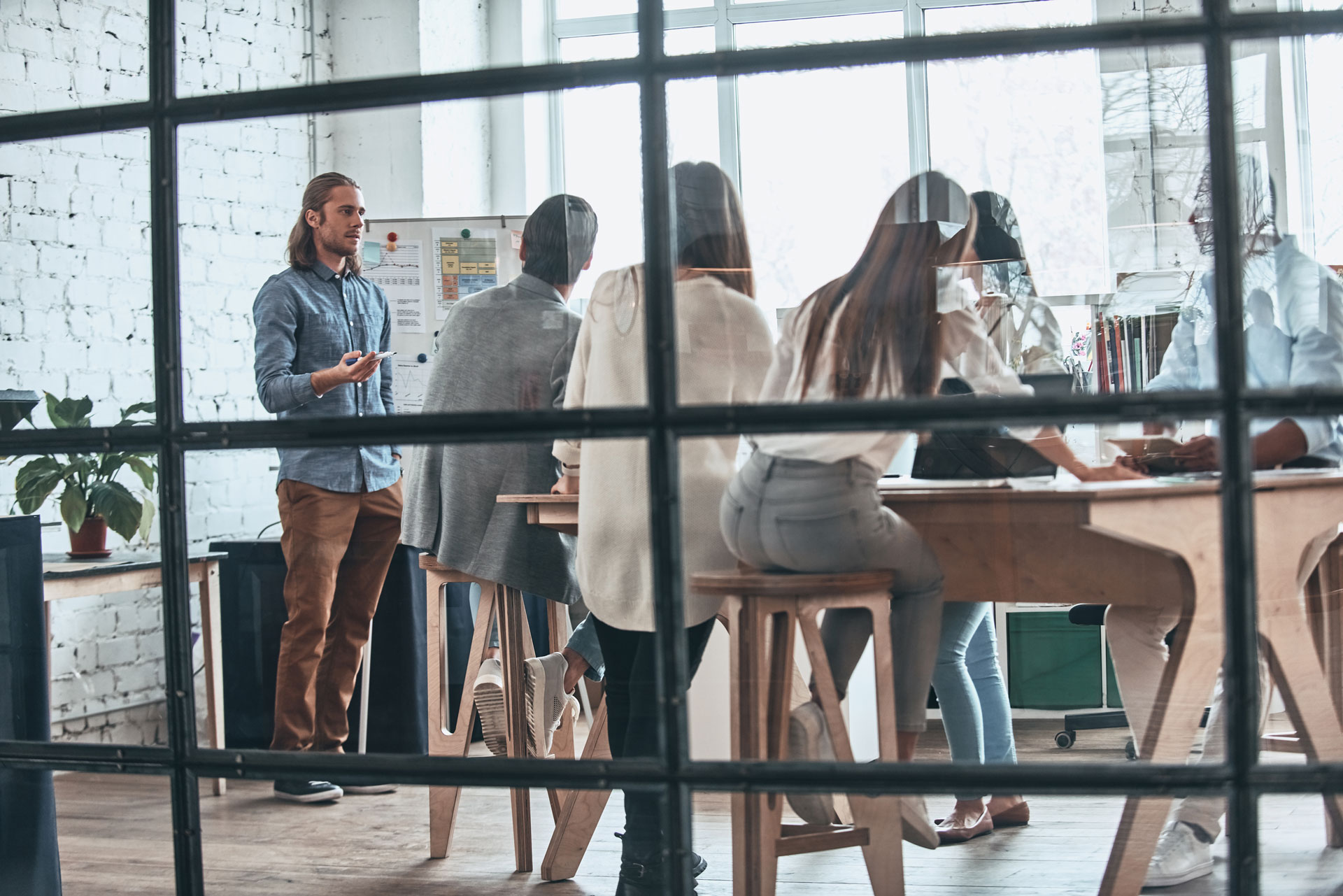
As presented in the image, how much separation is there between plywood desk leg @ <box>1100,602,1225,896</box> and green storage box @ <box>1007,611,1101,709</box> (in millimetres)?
59

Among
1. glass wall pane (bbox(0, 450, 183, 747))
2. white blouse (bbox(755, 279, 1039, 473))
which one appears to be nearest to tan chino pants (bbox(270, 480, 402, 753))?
glass wall pane (bbox(0, 450, 183, 747))

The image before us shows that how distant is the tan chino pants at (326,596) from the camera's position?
1500mm

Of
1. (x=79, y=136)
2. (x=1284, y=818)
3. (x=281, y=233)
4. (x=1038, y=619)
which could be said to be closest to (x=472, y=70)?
(x=281, y=233)

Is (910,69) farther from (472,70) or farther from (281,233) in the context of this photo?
(281,233)

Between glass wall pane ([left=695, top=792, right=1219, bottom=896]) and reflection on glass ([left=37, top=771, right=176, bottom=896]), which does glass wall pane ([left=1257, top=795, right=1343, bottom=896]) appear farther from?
reflection on glass ([left=37, top=771, right=176, bottom=896])

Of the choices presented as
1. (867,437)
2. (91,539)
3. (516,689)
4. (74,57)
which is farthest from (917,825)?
(74,57)

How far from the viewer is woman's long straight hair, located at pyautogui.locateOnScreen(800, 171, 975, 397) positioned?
1.28 m

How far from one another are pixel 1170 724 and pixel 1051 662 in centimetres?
15

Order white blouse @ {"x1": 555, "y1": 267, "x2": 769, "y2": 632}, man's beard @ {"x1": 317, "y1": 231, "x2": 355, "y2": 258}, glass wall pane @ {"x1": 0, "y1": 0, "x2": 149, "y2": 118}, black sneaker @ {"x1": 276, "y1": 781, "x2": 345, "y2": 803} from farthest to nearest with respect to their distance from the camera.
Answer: black sneaker @ {"x1": 276, "y1": 781, "x2": 345, "y2": 803}, man's beard @ {"x1": 317, "y1": 231, "x2": 355, "y2": 258}, glass wall pane @ {"x1": 0, "y1": 0, "x2": 149, "y2": 118}, white blouse @ {"x1": 555, "y1": 267, "x2": 769, "y2": 632}

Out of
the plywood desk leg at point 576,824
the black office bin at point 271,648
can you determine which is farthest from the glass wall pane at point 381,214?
the plywood desk leg at point 576,824

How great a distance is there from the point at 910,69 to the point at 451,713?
3.91ft

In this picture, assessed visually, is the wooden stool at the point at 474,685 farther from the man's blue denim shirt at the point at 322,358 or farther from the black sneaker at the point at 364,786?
the man's blue denim shirt at the point at 322,358

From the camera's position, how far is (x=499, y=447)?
4.56 feet

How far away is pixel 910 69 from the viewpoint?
1.26 m
